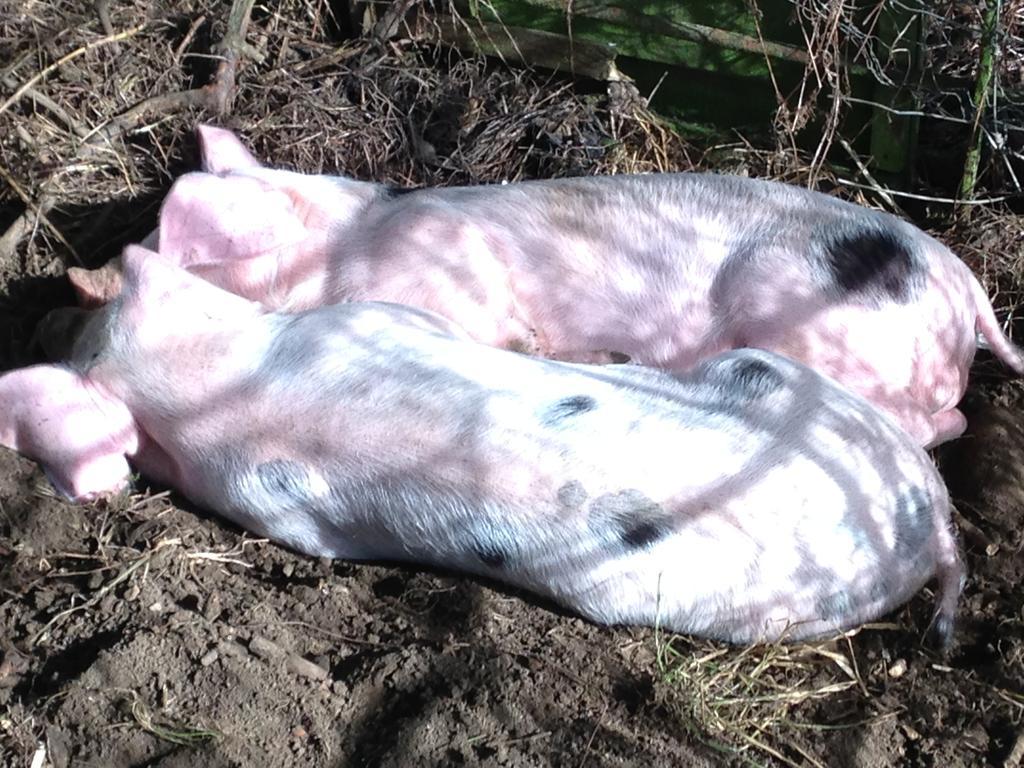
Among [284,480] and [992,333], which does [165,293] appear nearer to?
[284,480]

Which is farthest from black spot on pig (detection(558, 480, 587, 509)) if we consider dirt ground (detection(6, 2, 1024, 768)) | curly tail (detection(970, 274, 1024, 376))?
curly tail (detection(970, 274, 1024, 376))

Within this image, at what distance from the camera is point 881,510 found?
2686 millimetres

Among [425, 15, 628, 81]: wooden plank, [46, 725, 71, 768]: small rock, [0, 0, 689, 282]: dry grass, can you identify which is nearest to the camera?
[46, 725, 71, 768]: small rock

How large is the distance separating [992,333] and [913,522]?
79 centimetres

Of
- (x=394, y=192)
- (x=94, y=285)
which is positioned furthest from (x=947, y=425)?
(x=94, y=285)

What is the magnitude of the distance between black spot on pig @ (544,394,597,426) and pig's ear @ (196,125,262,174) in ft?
4.64

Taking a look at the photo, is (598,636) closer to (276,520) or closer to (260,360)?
(276,520)

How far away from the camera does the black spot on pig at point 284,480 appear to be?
2.85 metres

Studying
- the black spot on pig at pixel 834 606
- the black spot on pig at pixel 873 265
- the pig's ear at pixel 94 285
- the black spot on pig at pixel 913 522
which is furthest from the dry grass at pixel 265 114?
the black spot on pig at pixel 834 606

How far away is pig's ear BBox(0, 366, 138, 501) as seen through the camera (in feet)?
9.84

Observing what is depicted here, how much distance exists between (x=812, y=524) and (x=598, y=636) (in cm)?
52

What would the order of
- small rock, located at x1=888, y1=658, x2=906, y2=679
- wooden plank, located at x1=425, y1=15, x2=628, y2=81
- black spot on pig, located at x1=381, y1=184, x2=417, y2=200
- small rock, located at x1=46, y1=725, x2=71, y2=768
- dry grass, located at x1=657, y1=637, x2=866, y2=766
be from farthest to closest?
1. wooden plank, located at x1=425, y1=15, x2=628, y2=81
2. black spot on pig, located at x1=381, y1=184, x2=417, y2=200
3. small rock, located at x1=888, y1=658, x2=906, y2=679
4. dry grass, located at x1=657, y1=637, x2=866, y2=766
5. small rock, located at x1=46, y1=725, x2=71, y2=768

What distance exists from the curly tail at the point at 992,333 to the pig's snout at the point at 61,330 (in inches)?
90.9

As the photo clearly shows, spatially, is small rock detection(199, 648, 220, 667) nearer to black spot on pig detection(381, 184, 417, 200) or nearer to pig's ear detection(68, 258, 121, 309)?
pig's ear detection(68, 258, 121, 309)
